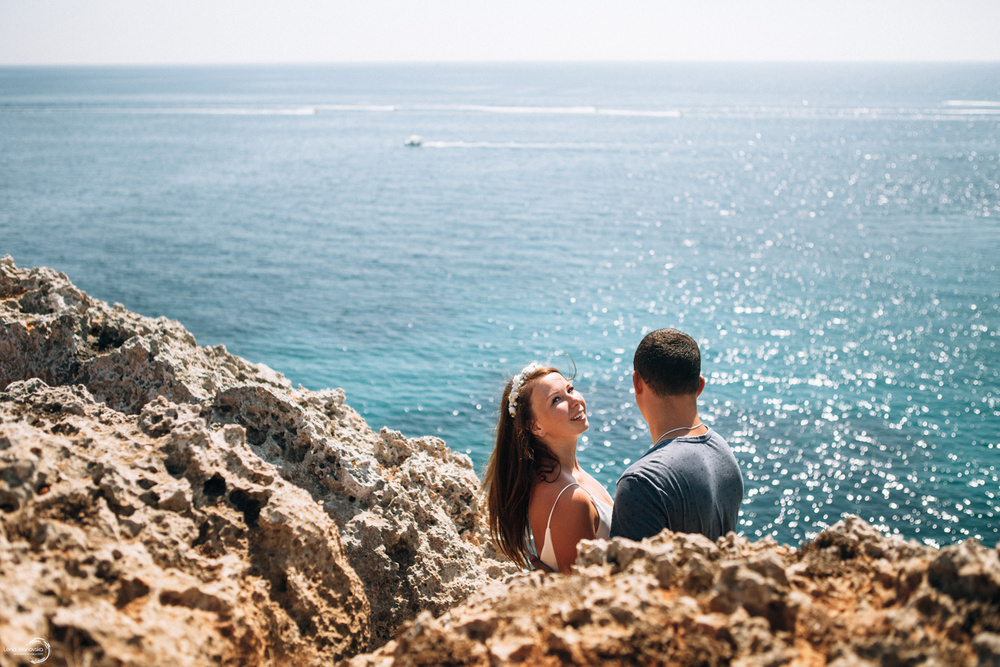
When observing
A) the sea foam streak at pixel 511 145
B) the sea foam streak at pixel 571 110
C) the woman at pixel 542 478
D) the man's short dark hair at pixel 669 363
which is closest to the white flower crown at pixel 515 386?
the woman at pixel 542 478

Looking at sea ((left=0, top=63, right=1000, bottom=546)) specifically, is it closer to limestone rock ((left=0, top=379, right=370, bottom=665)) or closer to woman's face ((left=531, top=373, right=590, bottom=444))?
woman's face ((left=531, top=373, right=590, bottom=444))

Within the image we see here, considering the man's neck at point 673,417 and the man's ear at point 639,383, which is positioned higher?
the man's ear at point 639,383

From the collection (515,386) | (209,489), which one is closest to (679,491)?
(515,386)

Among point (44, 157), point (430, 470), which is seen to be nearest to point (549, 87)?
point (44, 157)

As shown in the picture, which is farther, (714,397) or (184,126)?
(184,126)

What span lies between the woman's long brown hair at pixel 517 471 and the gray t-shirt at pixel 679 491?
818 millimetres

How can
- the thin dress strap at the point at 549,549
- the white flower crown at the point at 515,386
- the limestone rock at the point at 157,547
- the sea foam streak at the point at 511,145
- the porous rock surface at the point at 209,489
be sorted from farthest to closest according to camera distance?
the sea foam streak at the point at 511,145, the white flower crown at the point at 515,386, the thin dress strap at the point at 549,549, the porous rock surface at the point at 209,489, the limestone rock at the point at 157,547

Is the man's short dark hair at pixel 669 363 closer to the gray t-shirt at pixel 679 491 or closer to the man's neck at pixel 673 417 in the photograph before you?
the man's neck at pixel 673 417

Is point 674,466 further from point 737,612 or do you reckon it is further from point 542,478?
point 737,612

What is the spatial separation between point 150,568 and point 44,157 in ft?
235

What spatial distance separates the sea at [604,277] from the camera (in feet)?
53.1

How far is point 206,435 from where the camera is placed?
4102 millimetres

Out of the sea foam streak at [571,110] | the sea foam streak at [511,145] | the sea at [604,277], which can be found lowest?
the sea at [604,277]

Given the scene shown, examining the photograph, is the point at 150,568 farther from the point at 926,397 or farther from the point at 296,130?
the point at 296,130
